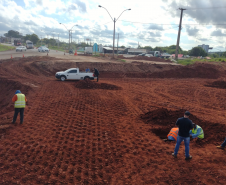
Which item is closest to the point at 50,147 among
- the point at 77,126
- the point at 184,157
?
the point at 77,126

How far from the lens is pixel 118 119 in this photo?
33.6 feet

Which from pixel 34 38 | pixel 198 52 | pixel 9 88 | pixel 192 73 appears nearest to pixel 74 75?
pixel 9 88

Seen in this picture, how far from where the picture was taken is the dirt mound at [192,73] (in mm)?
28891

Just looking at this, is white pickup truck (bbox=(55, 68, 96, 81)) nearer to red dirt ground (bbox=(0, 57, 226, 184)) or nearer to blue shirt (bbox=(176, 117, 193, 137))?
red dirt ground (bbox=(0, 57, 226, 184))

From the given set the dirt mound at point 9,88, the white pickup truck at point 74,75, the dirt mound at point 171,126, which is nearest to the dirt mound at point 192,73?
the white pickup truck at point 74,75

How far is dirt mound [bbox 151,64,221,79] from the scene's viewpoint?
28.9 meters

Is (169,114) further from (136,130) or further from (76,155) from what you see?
(76,155)

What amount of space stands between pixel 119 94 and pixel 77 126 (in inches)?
296

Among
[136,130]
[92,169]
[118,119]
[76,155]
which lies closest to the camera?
[92,169]

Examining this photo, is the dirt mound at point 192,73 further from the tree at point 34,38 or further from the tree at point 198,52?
the tree at point 34,38

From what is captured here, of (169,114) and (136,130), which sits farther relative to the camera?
(169,114)

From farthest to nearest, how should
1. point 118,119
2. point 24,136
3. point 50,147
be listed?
point 118,119
point 24,136
point 50,147

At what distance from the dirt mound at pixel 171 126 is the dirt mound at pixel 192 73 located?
18.7 meters

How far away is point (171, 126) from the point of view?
929 cm
